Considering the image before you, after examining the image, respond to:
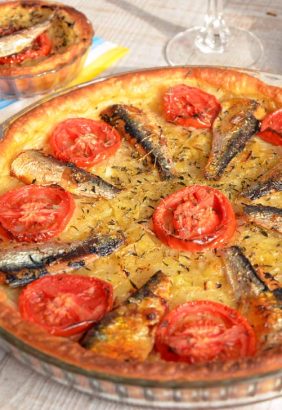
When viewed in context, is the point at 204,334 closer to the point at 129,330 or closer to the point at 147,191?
the point at 129,330

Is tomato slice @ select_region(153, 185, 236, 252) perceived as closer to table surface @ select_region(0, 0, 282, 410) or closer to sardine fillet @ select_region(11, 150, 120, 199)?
sardine fillet @ select_region(11, 150, 120, 199)

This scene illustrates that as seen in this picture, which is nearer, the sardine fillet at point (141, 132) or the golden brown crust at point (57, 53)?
the sardine fillet at point (141, 132)

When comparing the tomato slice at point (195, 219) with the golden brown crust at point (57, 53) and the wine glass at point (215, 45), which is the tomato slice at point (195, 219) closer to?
the golden brown crust at point (57, 53)

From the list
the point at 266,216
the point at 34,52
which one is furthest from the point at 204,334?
the point at 34,52

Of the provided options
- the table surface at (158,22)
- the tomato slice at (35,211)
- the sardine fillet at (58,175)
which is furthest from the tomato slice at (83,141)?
the table surface at (158,22)

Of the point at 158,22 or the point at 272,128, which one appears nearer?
the point at 272,128

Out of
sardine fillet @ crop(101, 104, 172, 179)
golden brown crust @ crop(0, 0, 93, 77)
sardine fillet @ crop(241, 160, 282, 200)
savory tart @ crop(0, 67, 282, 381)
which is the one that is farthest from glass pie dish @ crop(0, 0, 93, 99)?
sardine fillet @ crop(241, 160, 282, 200)

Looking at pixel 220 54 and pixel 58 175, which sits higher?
pixel 58 175

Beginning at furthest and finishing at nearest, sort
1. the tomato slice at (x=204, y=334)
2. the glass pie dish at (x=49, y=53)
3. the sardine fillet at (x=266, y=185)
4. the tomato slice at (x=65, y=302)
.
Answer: the glass pie dish at (x=49, y=53) < the sardine fillet at (x=266, y=185) < the tomato slice at (x=65, y=302) < the tomato slice at (x=204, y=334)
